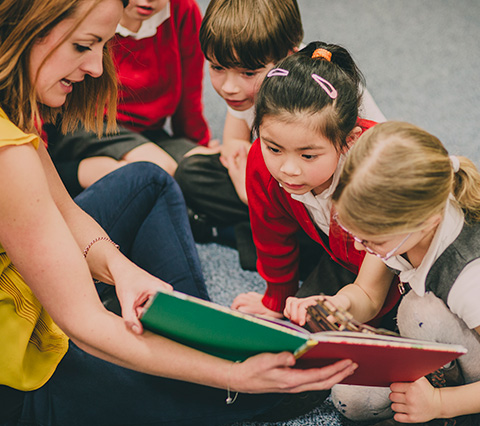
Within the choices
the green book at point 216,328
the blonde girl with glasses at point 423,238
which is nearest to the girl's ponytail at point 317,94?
the blonde girl with glasses at point 423,238

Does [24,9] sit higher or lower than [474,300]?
higher

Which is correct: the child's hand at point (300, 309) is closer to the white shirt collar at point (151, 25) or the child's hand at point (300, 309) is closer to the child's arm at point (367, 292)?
the child's arm at point (367, 292)

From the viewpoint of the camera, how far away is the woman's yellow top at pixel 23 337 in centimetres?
82

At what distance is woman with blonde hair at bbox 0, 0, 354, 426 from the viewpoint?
72 centimetres

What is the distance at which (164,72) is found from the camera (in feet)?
4.99

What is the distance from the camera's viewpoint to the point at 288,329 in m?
0.66

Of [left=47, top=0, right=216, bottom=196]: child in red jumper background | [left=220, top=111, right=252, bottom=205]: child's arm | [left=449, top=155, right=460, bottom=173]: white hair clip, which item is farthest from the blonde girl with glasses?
[left=47, top=0, right=216, bottom=196]: child in red jumper background

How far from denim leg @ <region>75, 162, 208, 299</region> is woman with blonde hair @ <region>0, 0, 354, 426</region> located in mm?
134

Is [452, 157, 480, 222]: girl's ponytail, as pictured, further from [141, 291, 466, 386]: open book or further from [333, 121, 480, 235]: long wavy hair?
[141, 291, 466, 386]: open book

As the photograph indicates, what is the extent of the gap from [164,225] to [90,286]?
0.37m

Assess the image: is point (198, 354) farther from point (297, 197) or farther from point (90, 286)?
point (297, 197)

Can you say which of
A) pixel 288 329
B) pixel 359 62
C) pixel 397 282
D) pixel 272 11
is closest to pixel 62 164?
pixel 272 11

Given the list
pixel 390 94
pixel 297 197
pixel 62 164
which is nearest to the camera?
pixel 297 197

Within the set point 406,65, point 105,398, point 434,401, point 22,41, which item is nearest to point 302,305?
point 434,401
